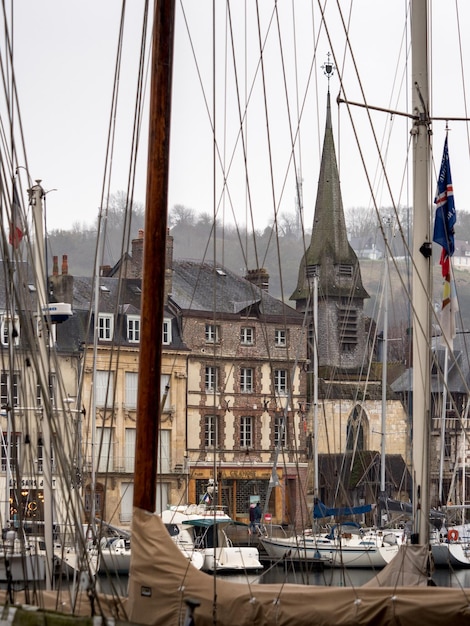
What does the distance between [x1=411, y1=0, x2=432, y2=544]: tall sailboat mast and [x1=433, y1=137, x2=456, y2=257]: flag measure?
2.17 m

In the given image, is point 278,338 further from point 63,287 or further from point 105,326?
point 63,287

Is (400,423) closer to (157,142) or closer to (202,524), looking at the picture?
(202,524)

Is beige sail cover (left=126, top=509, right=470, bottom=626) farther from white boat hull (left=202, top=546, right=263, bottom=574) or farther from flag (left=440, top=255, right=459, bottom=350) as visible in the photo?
white boat hull (left=202, top=546, right=263, bottom=574)

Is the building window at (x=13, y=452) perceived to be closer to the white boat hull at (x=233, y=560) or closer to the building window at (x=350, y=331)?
the white boat hull at (x=233, y=560)

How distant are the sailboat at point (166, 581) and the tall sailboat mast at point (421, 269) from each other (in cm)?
380

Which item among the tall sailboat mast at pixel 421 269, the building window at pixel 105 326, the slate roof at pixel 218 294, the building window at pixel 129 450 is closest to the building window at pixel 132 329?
the building window at pixel 105 326

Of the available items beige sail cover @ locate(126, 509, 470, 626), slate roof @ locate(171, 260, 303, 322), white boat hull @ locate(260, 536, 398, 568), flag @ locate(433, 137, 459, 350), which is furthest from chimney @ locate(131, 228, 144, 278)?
beige sail cover @ locate(126, 509, 470, 626)

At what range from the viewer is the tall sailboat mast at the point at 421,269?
57.9ft

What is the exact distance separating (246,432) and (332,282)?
23.1 m

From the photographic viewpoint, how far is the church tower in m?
92.3

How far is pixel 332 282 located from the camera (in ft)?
315

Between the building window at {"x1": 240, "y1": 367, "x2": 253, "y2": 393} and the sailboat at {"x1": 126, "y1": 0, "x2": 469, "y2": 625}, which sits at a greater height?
the building window at {"x1": 240, "y1": 367, "x2": 253, "y2": 393}

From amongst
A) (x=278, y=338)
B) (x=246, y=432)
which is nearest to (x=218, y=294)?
(x=278, y=338)

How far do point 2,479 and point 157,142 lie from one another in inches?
1975
